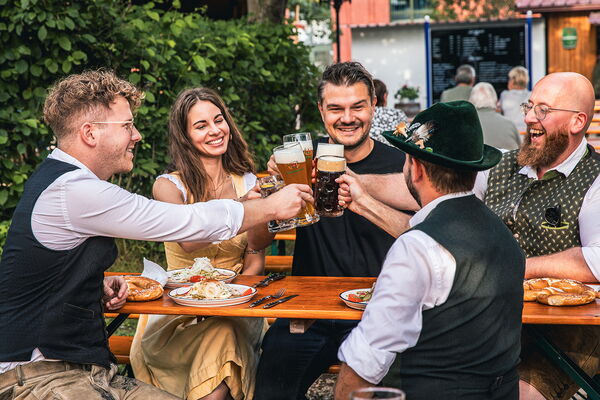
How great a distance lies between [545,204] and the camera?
11.6ft

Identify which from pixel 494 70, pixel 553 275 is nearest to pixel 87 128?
pixel 553 275

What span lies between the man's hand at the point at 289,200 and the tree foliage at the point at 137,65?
304 cm

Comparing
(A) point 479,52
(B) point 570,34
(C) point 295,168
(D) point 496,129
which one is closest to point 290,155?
(C) point 295,168

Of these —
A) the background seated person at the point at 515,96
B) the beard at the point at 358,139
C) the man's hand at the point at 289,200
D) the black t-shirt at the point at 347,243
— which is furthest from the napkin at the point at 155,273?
the background seated person at the point at 515,96

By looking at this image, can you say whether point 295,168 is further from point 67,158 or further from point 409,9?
point 409,9

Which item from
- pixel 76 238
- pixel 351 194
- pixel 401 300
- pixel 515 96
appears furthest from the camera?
pixel 515 96

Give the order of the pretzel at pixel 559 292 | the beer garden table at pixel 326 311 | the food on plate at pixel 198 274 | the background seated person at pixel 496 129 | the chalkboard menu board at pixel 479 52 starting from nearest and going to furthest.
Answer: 1. the beer garden table at pixel 326 311
2. the pretzel at pixel 559 292
3. the food on plate at pixel 198 274
4. the background seated person at pixel 496 129
5. the chalkboard menu board at pixel 479 52

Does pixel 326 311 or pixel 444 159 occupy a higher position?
pixel 444 159

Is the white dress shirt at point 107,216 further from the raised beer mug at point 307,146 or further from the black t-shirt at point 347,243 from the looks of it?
the black t-shirt at point 347,243

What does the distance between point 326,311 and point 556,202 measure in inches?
51.4

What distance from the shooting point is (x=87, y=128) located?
296cm

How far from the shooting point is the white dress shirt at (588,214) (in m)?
3.14

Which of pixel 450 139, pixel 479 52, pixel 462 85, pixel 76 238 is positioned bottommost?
pixel 76 238

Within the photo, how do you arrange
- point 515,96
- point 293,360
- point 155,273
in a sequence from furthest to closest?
1. point 515,96
2. point 293,360
3. point 155,273
